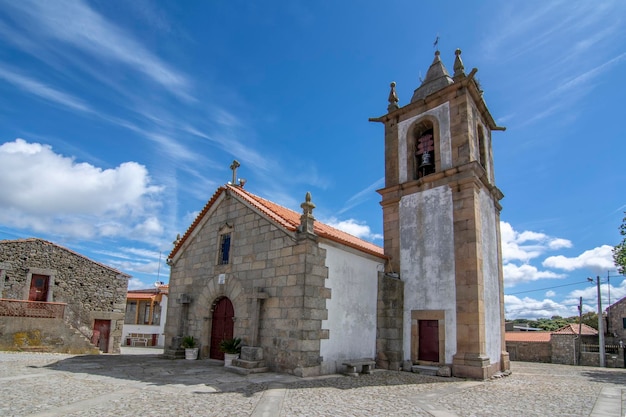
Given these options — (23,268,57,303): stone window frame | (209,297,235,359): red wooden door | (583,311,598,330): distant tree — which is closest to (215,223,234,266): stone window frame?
(209,297,235,359): red wooden door

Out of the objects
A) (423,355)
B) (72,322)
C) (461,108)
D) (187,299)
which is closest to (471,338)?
(423,355)

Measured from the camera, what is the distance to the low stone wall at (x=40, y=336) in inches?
611

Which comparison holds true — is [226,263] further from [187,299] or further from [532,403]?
[532,403]

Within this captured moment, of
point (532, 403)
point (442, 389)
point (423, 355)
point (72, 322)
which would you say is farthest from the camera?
point (72, 322)

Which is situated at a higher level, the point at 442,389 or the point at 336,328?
the point at 336,328

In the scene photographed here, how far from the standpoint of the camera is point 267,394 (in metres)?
7.29

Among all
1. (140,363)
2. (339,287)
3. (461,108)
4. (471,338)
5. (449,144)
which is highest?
(461,108)

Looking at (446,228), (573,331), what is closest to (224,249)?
(446,228)

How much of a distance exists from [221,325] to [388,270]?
5.59 meters

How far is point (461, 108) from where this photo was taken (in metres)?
12.6

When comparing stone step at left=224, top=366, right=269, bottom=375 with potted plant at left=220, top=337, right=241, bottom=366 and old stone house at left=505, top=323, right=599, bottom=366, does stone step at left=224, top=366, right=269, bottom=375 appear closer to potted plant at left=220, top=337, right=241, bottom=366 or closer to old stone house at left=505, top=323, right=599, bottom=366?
potted plant at left=220, top=337, right=241, bottom=366

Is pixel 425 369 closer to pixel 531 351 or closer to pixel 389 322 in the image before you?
pixel 389 322

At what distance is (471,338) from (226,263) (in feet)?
24.9

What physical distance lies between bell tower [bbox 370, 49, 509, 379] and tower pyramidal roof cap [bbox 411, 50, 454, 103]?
0.17 ft
